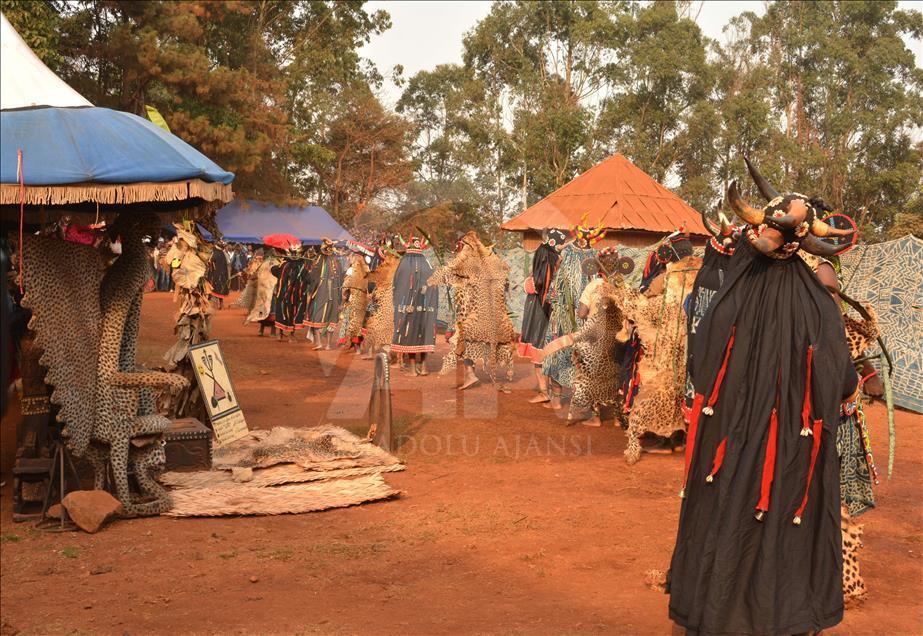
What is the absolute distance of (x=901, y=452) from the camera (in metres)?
10.2

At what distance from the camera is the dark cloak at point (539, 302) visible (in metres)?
11.7

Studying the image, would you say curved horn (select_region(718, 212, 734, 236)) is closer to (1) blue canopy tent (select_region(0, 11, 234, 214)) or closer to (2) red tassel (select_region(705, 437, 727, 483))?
(2) red tassel (select_region(705, 437, 727, 483))

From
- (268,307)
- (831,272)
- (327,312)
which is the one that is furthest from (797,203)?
(268,307)

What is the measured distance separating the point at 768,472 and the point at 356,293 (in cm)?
1347

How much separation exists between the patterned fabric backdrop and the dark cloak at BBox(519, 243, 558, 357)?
4.60m

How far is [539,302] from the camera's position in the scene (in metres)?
12.2

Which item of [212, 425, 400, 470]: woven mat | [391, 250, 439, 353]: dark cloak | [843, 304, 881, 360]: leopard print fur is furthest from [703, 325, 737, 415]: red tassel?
[391, 250, 439, 353]: dark cloak

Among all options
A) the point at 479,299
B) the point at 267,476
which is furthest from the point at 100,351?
the point at 479,299

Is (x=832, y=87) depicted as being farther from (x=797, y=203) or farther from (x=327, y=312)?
(x=797, y=203)

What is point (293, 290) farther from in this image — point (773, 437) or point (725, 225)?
point (773, 437)

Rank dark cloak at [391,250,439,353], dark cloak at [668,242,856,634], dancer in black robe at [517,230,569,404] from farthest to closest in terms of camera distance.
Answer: dark cloak at [391,250,439,353], dancer in black robe at [517,230,569,404], dark cloak at [668,242,856,634]

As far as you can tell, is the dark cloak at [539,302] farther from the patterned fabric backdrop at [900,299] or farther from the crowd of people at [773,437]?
the crowd of people at [773,437]

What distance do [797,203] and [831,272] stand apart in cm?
69

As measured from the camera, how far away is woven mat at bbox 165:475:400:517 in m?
7.20
